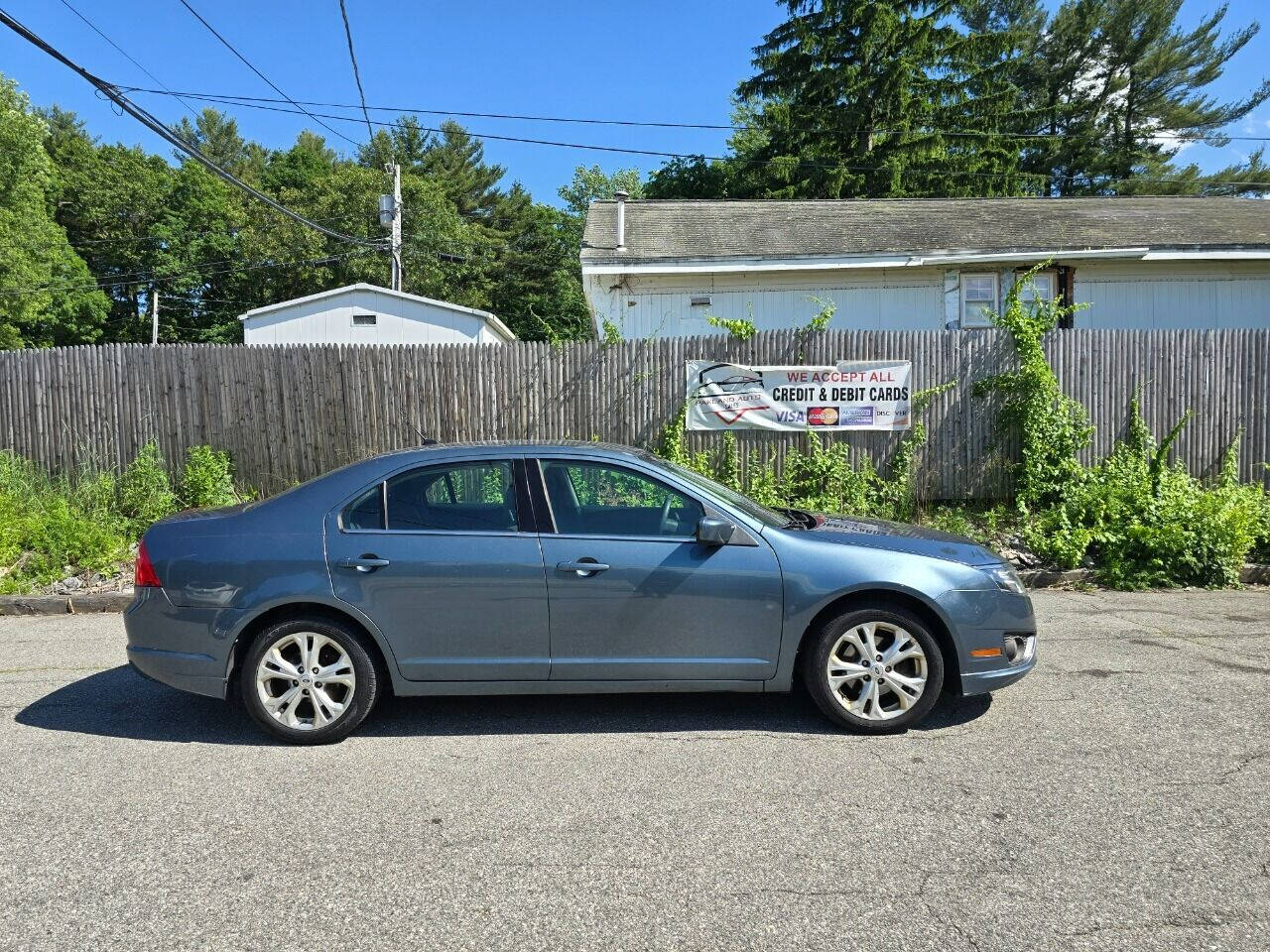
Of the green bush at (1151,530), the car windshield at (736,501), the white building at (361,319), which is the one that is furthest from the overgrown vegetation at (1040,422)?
the white building at (361,319)

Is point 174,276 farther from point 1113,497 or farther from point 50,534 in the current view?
point 1113,497

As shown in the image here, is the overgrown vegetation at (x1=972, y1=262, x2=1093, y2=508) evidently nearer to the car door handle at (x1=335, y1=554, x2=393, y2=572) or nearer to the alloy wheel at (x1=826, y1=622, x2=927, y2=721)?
the alloy wheel at (x1=826, y1=622, x2=927, y2=721)

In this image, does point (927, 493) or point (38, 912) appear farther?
point (927, 493)

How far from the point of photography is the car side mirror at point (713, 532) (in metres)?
4.45

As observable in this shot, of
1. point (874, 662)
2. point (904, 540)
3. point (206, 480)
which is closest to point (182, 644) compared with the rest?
point (874, 662)

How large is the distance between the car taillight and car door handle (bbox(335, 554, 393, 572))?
0.97 meters

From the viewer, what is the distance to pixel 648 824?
3.58 meters

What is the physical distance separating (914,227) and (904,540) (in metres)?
12.3

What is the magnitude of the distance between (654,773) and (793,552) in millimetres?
1281

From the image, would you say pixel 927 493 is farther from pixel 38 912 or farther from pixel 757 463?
pixel 38 912

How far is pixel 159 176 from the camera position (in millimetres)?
49406

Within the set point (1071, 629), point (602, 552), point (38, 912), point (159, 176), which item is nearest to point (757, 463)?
point (1071, 629)

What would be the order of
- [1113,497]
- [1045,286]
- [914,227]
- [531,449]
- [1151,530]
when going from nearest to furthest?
[531,449], [1151,530], [1113,497], [1045,286], [914,227]

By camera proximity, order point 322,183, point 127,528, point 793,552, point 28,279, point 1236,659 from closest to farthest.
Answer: point 793,552
point 1236,659
point 127,528
point 28,279
point 322,183
